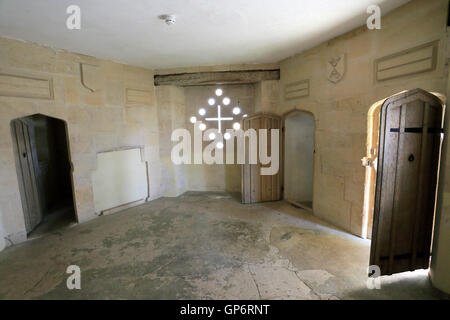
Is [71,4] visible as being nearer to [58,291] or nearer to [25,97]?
[25,97]

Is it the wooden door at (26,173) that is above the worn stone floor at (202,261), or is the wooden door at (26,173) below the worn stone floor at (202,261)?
above

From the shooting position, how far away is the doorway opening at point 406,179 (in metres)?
2.47

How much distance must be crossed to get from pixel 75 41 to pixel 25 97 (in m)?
1.29

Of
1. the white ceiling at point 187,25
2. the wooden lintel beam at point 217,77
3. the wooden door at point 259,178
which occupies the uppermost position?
the white ceiling at point 187,25

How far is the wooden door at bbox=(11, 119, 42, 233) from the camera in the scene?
409 centimetres

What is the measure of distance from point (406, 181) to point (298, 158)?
10.3ft

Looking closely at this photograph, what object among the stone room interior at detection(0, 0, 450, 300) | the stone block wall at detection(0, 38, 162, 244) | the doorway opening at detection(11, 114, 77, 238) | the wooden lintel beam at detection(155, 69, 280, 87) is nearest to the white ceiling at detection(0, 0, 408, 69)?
the stone room interior at detection(0, 0, 450, 300)

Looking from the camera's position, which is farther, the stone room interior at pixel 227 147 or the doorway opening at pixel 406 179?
the stone room interior at pixel 227 147

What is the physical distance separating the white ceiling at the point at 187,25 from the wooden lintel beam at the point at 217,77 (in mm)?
713

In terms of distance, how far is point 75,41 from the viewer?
383 cm

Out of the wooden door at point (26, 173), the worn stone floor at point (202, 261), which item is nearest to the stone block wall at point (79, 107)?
the wooden door at point (26, 173)

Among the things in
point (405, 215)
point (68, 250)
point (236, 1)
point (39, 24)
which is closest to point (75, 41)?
point (39, 24)

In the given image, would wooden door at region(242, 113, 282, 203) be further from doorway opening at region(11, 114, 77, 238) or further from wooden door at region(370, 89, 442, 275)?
doorway opening at region(11, 114, 77, 238)

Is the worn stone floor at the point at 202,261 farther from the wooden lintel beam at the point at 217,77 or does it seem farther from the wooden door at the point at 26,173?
the wooden lintel beam at the point at 217,77
